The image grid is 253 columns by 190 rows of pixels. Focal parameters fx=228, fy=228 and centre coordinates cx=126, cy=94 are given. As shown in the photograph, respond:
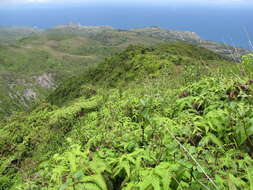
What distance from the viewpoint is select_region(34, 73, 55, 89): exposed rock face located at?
12481 centimetres

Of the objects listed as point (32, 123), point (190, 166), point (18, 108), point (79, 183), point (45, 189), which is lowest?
point (18, 108)

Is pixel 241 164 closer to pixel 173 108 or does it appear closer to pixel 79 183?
pixel 79 183

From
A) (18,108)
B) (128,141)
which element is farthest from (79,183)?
(18,108)

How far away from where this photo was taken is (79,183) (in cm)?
223

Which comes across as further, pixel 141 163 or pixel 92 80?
pixel 92 80

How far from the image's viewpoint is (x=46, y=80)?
130 m

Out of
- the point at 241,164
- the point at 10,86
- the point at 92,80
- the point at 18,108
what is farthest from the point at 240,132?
the point at 10,86

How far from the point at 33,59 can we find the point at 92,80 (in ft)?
532

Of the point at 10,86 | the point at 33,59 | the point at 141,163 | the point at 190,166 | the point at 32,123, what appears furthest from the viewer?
the point at 33,59

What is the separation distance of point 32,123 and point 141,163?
10441mm

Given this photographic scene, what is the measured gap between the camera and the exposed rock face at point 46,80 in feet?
409

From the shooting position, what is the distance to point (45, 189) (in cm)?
272

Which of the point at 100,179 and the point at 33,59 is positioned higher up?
the point at 100,179

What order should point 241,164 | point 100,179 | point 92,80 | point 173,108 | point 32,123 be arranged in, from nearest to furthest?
point 241,164 < point 100,179 < point 173,108 < point 32,123 < point 92,80
